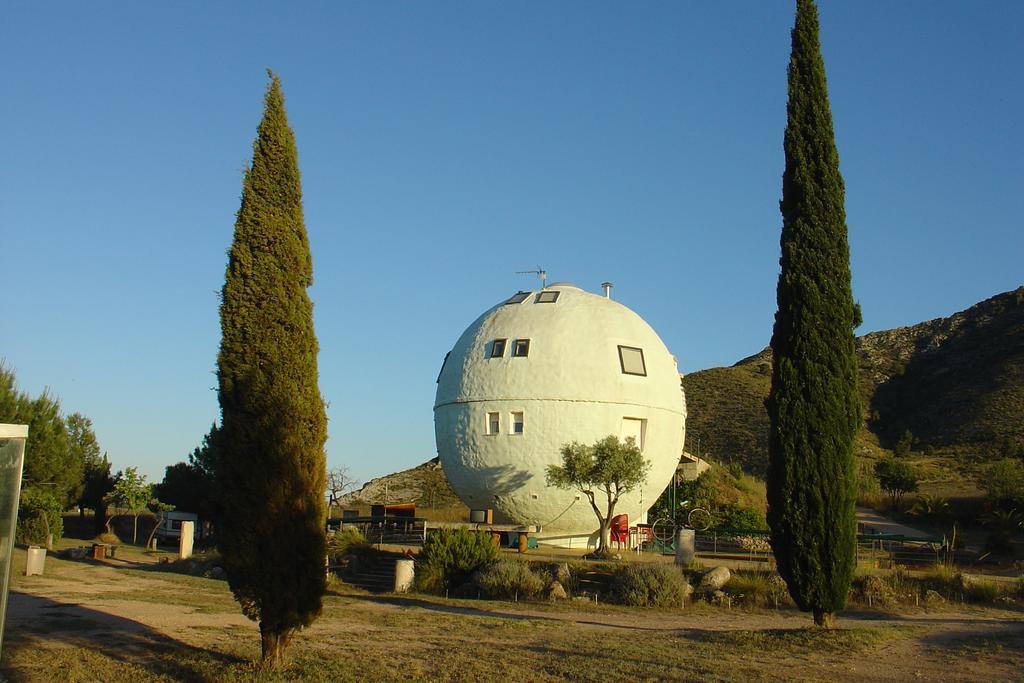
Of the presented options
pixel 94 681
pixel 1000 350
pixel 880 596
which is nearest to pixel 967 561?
pixel 880 596

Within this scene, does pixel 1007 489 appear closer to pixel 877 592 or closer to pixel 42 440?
pixel 877 592

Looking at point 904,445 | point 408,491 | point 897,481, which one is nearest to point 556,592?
point 897,481

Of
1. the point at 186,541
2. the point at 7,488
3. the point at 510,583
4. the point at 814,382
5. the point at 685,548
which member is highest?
the point at 814,382

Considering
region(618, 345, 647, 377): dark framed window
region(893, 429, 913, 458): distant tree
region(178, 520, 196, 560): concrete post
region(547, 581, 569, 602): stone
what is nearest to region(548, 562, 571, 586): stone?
region(547, 581, 569, 602): stone

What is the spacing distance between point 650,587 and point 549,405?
822cm

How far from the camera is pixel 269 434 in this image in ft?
34.3

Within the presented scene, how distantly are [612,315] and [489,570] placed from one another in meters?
10.4

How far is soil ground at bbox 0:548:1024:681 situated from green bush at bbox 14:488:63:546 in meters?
9.42

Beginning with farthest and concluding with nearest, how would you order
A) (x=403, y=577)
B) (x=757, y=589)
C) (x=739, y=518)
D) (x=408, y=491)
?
(x=408, y=491), (x=739, y=518), (x=403, y=577), (x=757, y=589)

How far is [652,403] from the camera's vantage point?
89.0 ft

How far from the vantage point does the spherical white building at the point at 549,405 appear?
85.4ft

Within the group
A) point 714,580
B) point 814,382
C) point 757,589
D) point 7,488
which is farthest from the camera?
point 714,580

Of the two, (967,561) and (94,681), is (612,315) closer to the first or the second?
(967,561)

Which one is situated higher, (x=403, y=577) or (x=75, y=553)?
(x=75, y=553)
